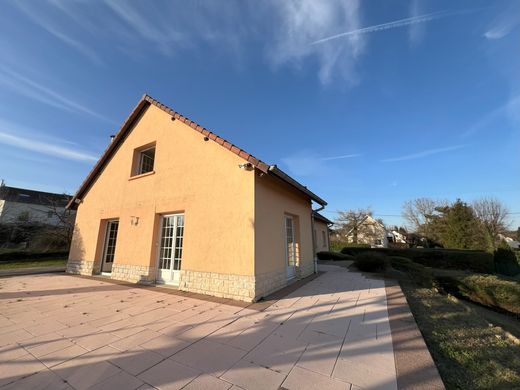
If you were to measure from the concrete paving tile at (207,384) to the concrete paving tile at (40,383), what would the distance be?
3.92 ft

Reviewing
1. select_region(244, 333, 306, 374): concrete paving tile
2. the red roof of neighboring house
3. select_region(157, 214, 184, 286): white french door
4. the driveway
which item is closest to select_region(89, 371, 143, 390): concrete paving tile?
the driveway

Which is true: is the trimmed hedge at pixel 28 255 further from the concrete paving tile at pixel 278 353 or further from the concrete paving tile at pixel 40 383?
the concrete paving tile at pixel 278 353

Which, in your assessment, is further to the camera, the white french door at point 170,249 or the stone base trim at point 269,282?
the white french door at point 170,249

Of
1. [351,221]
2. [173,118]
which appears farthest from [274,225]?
[351,221]

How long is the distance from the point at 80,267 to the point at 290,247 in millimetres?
8765

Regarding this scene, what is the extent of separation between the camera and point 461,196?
2191cm

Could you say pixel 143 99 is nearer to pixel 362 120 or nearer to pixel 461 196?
pixel 362 120

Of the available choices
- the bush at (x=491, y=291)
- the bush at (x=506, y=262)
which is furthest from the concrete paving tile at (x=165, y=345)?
the bush at (x=506, y=262)

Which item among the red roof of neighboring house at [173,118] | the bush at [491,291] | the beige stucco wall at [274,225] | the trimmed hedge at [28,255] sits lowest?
the bush at [491,291]

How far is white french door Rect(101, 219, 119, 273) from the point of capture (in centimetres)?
888

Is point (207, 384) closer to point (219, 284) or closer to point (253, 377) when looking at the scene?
point (253, 377)

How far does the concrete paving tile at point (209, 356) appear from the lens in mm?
2457

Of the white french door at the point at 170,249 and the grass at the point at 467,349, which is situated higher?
the white french door at the point at 170,249

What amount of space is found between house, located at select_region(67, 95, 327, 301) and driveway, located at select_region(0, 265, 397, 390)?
3.29ft
